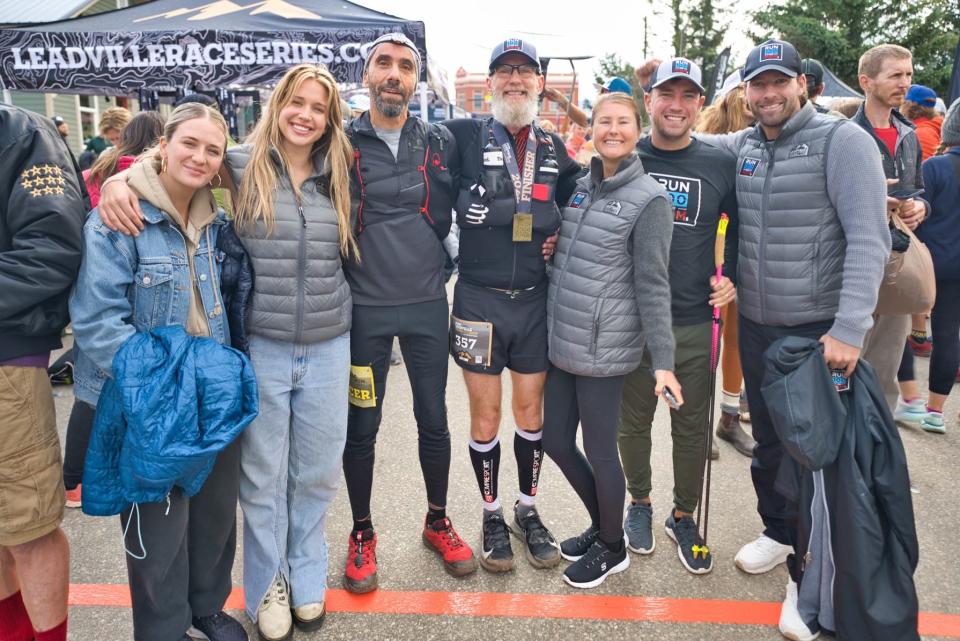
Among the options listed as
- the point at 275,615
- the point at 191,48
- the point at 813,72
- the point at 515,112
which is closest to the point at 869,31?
the point at 813,72

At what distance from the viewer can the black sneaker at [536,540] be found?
279cm

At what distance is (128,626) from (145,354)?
1275 mm

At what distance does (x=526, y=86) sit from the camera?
2645mm

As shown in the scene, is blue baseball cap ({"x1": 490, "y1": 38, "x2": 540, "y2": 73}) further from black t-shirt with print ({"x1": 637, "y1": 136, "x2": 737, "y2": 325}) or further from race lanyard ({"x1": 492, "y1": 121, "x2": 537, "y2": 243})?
black t-shirt with print ({"x1": 637, "y1": 136, "x2": 737, "y2": 325})

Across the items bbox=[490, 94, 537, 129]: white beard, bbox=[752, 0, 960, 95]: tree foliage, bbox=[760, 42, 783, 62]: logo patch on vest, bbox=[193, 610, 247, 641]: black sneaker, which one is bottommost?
bbox=[193, 610, 247, 641]: black sneaker

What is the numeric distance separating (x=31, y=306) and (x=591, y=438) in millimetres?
2028

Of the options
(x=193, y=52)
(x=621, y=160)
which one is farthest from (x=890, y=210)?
(x=193, y=52)

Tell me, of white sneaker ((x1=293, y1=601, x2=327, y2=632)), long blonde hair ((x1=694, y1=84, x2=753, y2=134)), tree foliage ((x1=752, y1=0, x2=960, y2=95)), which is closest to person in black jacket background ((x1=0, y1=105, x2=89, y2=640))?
white sneaker ((x1=293, y1=601, x2=327, y2=632))

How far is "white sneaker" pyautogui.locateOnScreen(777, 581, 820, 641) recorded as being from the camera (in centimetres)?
234

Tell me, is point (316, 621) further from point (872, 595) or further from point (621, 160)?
point (621, 160)

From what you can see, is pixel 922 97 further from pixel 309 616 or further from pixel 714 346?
pixel 309 616

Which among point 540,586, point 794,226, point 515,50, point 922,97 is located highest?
point 922,97

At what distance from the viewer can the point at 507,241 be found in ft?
8.60

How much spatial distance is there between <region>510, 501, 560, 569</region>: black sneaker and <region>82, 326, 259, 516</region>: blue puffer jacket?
1.51 m
